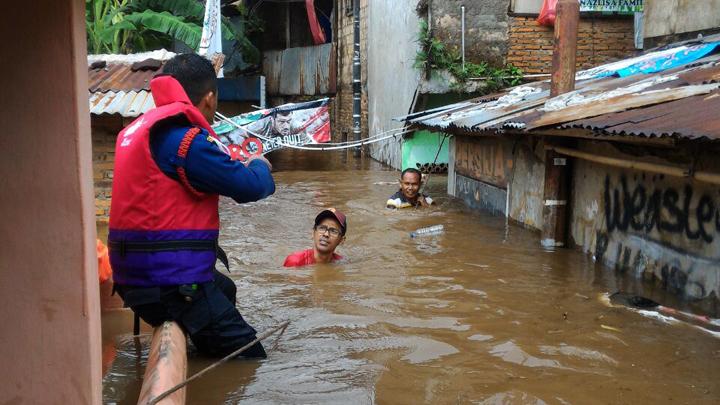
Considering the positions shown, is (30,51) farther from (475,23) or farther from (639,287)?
(475,23)

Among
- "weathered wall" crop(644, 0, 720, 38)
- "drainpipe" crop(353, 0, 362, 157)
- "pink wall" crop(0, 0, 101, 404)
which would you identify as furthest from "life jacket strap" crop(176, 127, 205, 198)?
"drainpipe" crop(353, 0, 362, 157)

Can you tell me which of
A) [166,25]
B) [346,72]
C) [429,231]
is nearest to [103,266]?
[429,231]

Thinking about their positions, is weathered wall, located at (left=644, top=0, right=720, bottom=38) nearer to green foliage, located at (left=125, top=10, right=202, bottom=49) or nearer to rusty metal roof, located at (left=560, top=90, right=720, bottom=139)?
rusty metal roof, located at (left=560, top=90, right=720, bottom=139)

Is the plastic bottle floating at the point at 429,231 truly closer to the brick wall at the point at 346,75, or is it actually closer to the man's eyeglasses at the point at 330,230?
the man's eyeglasses at the point at 330,230

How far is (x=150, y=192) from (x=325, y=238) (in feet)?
11.9

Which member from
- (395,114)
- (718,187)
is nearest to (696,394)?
(718,187)

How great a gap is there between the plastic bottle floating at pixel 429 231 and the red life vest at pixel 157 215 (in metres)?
5.67

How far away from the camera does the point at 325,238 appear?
23.3 feet

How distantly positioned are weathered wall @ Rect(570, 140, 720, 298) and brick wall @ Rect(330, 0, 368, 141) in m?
12.7

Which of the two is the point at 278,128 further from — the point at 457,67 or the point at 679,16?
the point at 679,16

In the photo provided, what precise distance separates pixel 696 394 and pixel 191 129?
301cm

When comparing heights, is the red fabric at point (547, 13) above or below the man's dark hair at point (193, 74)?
above

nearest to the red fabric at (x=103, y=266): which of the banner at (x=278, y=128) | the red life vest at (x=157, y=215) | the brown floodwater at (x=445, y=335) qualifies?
the brown floodwater at (x=445, y=335)

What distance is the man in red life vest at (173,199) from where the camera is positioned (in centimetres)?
353
